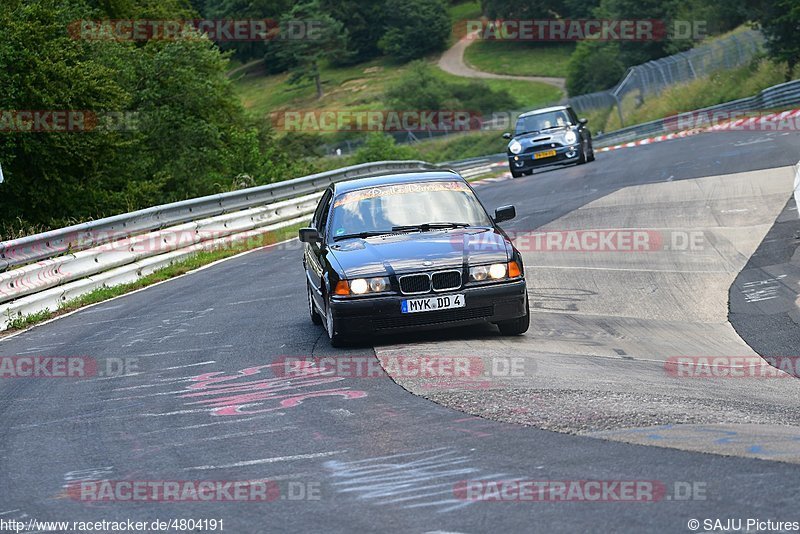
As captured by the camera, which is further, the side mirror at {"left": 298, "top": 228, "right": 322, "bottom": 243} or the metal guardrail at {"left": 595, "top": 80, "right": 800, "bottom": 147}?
the metal guardrail at {"left": 595, "top": 80, "right": 800, "bottom": 147}

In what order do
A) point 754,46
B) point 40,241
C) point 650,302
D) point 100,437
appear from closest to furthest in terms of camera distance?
point 100,437 → point 650,302 → point 40,241 → point 754,46

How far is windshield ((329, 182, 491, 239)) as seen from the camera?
11.0 m

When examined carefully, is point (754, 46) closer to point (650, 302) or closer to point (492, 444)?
point (650, 302)

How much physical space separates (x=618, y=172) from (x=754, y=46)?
2558 cm

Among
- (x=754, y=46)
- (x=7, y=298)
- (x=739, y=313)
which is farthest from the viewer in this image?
(x=754, y=46)

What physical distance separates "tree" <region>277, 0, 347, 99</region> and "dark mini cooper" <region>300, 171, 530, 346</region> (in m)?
103

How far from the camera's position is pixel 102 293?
55.4 feet

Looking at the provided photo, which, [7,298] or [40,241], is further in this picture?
[40,241]

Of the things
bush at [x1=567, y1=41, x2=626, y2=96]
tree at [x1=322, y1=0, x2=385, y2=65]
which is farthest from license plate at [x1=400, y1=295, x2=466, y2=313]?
tree at [x1=322, y1=0, x2=385, y2=65]

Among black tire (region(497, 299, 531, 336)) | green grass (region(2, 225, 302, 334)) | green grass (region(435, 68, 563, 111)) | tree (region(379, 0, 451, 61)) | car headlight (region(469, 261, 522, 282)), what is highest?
tree (region(379, 0, 451, 61))

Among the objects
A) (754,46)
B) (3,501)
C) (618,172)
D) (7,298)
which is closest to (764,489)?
(3,501)

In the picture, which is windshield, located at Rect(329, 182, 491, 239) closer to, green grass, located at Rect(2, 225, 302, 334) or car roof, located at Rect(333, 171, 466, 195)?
car roof, located at Rect(333, 171, 466, 195)

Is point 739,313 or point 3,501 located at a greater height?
point 3,501

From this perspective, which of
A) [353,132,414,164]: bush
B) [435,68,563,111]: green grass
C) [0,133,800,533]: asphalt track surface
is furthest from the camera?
[435,68,563,111]: green grass
